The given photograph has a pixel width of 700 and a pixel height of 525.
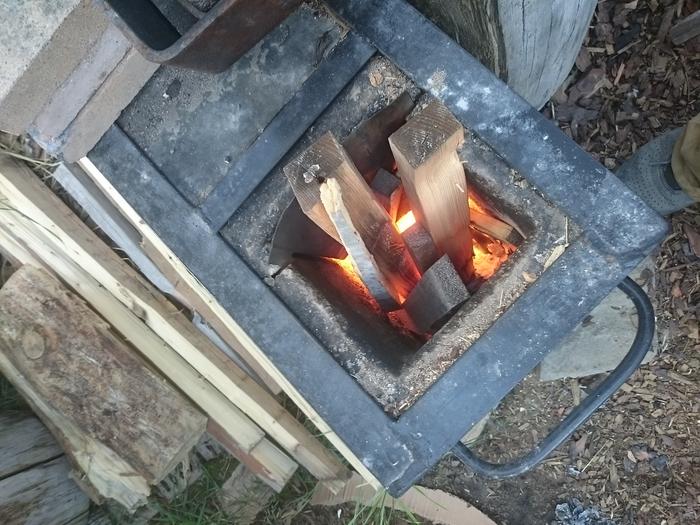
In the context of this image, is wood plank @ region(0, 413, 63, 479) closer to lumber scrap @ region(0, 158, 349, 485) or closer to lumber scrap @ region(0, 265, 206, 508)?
lumber scrap @ region(0, 265, 206, 508)

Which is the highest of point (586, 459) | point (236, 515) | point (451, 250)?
point (451, 250)

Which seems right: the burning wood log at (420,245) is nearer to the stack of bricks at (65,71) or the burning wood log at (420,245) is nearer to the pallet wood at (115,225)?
the stack of bricks at (65,71)

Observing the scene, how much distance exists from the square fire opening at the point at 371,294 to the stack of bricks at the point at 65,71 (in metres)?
0.39

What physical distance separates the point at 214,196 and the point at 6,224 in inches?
52.9

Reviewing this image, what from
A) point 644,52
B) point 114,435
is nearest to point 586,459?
point 644,52

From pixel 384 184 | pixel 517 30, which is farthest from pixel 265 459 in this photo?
pixel 517 30

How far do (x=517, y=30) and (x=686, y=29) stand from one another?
1126 millimetres

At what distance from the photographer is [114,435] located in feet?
7.72

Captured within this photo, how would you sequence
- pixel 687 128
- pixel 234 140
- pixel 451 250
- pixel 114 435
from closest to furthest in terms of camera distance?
pixel 234 140
pixel 451 250
pixel 687 128
pixel 114 435

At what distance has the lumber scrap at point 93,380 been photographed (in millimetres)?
2348

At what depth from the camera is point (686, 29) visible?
2320 millimetres

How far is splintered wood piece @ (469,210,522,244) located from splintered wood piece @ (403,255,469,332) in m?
0.16

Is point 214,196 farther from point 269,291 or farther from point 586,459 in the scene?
point 586,459

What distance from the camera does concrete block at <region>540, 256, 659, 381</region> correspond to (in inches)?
95.5
